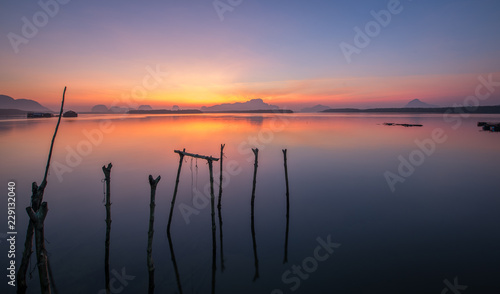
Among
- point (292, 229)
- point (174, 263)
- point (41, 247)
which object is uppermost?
point (41, 247)

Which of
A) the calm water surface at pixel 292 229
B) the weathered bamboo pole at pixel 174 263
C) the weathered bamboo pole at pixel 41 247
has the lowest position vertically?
the weathered bamboo pole at pixel 174 263

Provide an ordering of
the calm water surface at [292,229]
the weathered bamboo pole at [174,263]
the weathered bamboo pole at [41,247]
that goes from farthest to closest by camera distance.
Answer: the calm water surface at [292,229], the weathered bamboo pole at [174,263], the weathered bamboo pole at [41,247]

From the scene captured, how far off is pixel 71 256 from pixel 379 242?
43.2ft

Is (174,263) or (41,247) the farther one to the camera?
(174,263)

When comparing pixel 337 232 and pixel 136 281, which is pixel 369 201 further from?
pixel 136 281

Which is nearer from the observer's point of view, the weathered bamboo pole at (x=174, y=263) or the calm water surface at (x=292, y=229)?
the weathered bamboo pole at (x=174, y=263)

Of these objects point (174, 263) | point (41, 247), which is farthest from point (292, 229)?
point (41, 247)

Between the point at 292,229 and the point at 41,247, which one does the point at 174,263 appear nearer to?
the point at 41,247

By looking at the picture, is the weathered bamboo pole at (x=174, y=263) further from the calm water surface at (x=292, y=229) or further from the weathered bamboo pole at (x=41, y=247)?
the weathered bamboo pole at (x=41, y=247)

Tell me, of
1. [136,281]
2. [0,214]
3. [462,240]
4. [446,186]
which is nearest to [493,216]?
[462,240]

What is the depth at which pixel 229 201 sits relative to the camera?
51.5 feet

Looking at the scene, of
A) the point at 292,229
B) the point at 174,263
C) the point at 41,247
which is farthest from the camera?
the point at 292,229

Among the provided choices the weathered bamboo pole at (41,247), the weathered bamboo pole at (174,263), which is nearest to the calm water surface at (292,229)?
the weathered bamboo pole at (174,263)

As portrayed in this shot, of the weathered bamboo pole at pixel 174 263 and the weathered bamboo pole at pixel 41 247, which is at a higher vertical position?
the weathered bamboo pole at pixel 41 247
